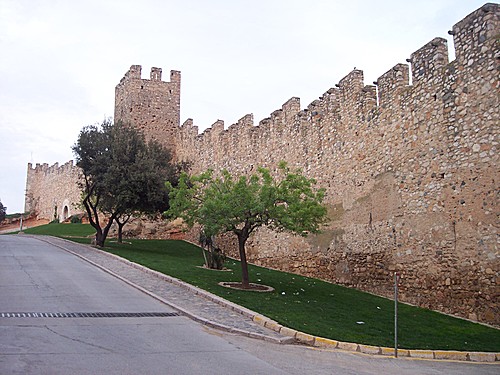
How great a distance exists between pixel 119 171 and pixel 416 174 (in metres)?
14.0

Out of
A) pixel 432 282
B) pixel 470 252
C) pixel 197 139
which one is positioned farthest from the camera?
pixel 197 139

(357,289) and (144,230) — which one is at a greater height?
(144,230)

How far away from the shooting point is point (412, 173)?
14.3 metres

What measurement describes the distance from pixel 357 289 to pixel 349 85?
6.77 meters

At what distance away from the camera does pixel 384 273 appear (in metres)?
15.0

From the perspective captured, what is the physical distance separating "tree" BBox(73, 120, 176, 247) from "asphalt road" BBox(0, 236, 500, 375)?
11729mm

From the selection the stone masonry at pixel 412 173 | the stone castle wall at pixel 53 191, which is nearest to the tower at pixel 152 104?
the stone masonry at pixel 412 173

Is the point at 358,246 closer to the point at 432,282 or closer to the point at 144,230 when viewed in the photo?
the point at 432,282

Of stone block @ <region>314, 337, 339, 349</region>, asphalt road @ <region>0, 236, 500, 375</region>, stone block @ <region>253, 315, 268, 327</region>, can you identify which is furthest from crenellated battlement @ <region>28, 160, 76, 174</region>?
stone block @ <region>314, 337, 339, 349</region>

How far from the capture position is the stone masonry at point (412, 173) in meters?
12.0

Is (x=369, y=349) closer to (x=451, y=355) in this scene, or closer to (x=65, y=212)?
(x=451, y=355)

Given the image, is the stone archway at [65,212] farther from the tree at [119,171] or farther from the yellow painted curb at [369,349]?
the yellow painted curb at [369,349]

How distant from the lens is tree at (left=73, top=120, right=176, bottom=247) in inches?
928

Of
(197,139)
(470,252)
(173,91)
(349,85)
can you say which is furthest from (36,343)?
(173,91)
